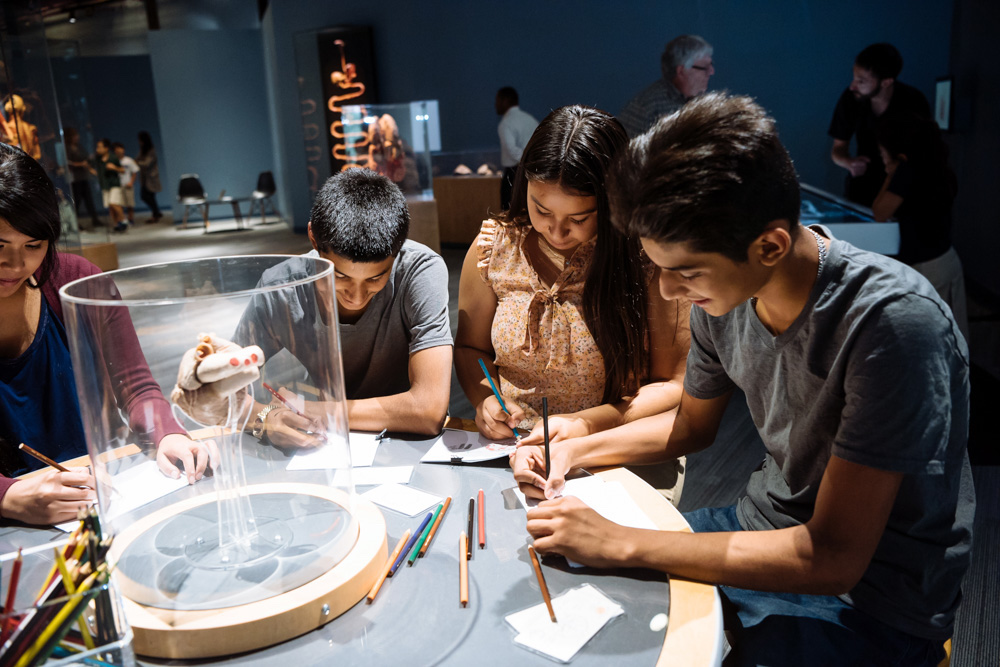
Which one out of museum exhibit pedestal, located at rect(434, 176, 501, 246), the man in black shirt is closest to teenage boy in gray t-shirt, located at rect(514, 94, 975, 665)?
the man in black shirt

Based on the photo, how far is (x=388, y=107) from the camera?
670 cm

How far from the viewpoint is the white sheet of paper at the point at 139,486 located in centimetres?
100

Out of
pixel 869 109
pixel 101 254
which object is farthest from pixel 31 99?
pixel 869 109

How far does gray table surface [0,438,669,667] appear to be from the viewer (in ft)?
2.92

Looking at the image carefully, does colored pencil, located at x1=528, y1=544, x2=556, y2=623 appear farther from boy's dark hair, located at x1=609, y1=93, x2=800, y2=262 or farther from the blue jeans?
boy's dark hair, located at x1=609, y1=93, x2=800, y2=262

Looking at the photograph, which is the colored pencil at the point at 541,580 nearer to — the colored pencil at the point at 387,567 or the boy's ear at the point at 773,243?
the colored pencil at the point at 387,567

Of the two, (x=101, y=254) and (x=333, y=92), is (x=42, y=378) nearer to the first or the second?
(x=101, y=254)

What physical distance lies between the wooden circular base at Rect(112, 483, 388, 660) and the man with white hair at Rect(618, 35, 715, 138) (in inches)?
135

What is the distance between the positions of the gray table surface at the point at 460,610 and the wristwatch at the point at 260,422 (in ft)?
→ 0.93

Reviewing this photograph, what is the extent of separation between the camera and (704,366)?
141cm

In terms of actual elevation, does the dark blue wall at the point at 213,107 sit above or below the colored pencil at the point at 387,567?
above

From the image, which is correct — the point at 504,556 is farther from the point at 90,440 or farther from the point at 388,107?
the point at 388,107

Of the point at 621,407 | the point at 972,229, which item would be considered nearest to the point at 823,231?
the point at 621,407

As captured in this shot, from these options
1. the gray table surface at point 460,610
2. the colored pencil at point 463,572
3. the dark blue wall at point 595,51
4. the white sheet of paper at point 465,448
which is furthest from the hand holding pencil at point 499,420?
the dark blue wall at point 595,51
